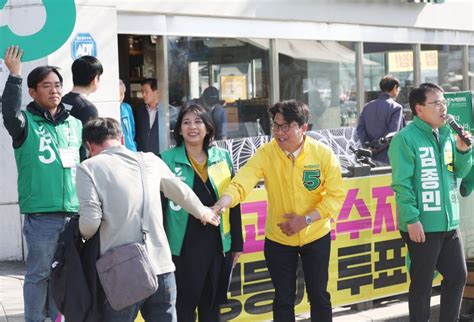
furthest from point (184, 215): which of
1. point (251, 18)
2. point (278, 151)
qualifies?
point (251, 18)

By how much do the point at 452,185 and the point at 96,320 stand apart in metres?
2.93

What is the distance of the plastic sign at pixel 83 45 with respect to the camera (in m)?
10.3

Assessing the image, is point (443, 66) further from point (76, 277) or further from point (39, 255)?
point (76, 277)

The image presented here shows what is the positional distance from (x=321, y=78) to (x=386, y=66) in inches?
71.9

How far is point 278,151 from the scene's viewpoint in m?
6.55

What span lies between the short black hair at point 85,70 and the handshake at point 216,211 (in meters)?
1.58

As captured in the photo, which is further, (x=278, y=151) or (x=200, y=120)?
(x=278, y=151)

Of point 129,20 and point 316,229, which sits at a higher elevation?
point 129,20

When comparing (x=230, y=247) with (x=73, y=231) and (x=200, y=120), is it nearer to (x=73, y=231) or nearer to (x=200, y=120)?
(x=200, y=120)

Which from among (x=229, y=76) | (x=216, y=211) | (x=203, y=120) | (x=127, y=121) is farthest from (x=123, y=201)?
(x=229, y=76)

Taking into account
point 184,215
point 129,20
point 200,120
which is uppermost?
point 129,20

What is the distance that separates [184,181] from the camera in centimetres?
608

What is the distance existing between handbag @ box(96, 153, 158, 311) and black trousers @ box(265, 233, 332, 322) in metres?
1.56

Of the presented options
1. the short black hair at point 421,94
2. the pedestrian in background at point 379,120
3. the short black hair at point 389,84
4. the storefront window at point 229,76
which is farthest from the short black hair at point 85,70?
A: the short black hair at point 389,84
